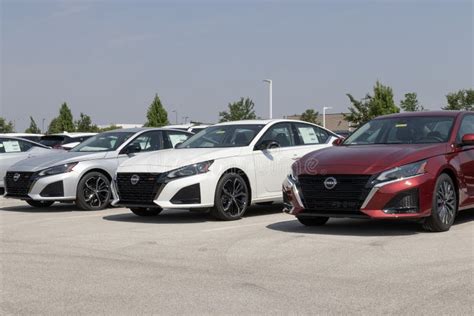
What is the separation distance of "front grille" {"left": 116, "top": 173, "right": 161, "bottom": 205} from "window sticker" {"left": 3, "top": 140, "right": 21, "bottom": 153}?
651 centimetres

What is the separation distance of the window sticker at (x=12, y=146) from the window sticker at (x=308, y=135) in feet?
24.0

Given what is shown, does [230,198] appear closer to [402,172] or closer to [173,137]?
[402,172]

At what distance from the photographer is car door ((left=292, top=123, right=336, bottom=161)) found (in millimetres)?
11969

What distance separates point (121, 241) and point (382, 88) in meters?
48.7

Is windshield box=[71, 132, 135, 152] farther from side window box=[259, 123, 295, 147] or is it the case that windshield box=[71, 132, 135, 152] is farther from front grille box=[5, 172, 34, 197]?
side window box=[259, 123, 295, 147]

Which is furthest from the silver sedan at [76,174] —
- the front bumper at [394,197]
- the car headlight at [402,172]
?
the car headlight at [402,172]

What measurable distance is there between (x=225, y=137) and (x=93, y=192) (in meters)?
2.85

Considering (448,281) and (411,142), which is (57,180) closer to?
(411,142)

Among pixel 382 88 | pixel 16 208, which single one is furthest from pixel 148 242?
pixel 382 88

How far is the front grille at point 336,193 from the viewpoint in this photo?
329 inches

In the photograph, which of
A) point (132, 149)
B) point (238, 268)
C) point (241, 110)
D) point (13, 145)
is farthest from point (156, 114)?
point (238, 268)

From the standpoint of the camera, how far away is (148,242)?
332 inches

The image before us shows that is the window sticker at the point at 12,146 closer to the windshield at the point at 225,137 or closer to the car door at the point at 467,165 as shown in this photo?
the windshield at the point at 225,137

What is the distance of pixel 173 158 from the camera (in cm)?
1051
